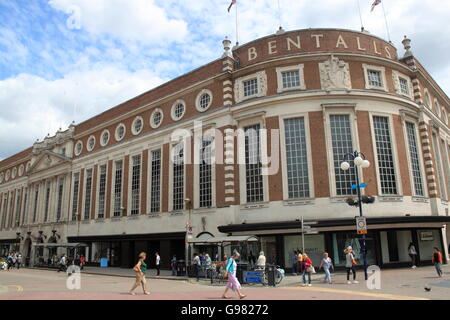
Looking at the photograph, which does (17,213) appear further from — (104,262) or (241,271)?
(241,271)

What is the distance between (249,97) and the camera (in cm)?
3020

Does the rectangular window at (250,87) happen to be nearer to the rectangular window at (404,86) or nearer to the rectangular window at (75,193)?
the rectangular window at (404,86)

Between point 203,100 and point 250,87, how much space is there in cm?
503

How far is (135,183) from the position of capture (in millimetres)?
38375

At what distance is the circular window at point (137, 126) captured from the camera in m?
39.3

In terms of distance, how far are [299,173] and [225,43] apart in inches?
529

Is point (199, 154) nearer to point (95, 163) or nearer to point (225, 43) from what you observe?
point (225, 43)

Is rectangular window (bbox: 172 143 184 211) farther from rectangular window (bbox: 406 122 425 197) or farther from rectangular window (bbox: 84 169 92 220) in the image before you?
rectangular window (bbox: 406 122 425 197)

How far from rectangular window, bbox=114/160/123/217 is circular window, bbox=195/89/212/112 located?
41.9ft

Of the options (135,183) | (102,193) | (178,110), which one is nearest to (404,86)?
(178,110)

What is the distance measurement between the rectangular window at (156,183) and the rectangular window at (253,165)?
1055 cm

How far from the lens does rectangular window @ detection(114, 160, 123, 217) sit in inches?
1554

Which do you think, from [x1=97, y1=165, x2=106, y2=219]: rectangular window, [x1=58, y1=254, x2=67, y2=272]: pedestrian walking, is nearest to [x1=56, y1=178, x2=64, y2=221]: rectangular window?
[x1=97, y1=165, x2=106, y2=219]: rectangular window

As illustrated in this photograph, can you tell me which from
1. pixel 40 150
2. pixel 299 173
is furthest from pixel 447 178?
pixel 40 150
